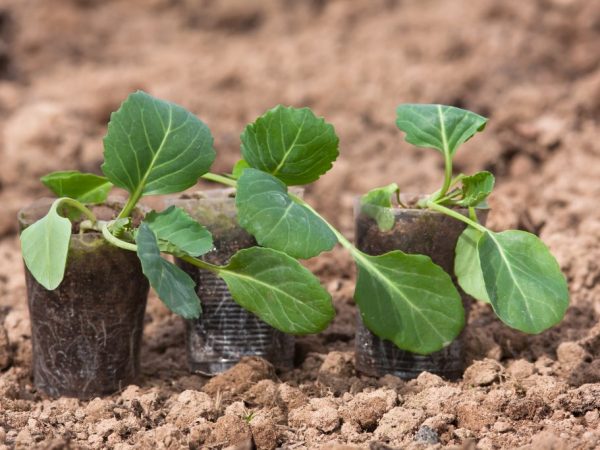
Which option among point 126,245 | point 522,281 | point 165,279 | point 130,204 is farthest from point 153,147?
point 522,281

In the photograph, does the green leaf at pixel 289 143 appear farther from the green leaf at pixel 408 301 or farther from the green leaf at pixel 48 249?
the green leaf at pixel 48 249

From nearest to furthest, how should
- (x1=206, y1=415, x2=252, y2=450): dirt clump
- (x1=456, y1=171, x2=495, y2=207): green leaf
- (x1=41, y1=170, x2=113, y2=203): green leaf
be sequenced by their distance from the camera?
(x1=206, y1=415, x2=252, y2=450): dirt clump → (x1=456, y1=171, x2=495, y2=207): green leaf → (x1=41, y1=170, x2=113, y2=203): green leaf

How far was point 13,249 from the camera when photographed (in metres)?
3.60

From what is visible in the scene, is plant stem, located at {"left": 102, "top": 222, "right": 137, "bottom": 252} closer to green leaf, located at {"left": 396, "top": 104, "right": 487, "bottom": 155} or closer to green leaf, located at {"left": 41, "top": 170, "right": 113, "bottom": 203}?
green leaf, located at {"left": 41, "top": 170, "right": 113, "bottom": 203}

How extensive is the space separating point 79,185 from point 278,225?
2.03 ft

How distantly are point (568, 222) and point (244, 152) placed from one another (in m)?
1.57

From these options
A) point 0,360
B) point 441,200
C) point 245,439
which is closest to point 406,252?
point 441,200

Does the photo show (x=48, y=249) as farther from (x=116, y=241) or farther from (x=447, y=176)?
(x=447, y=176)

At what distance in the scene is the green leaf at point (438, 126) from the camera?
228 centimetres

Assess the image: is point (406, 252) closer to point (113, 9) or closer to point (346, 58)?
point (346, 58)

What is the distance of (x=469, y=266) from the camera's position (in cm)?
229

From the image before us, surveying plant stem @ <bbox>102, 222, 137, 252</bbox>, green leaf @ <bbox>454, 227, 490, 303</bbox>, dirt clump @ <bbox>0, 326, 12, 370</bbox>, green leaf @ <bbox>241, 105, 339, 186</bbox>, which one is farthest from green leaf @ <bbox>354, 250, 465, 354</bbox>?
dirt clump @ <bbox>0, 326, 12, 370</bbox>

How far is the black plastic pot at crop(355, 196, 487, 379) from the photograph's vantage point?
7.58 feet

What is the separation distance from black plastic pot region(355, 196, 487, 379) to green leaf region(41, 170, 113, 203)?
2.14 ft
